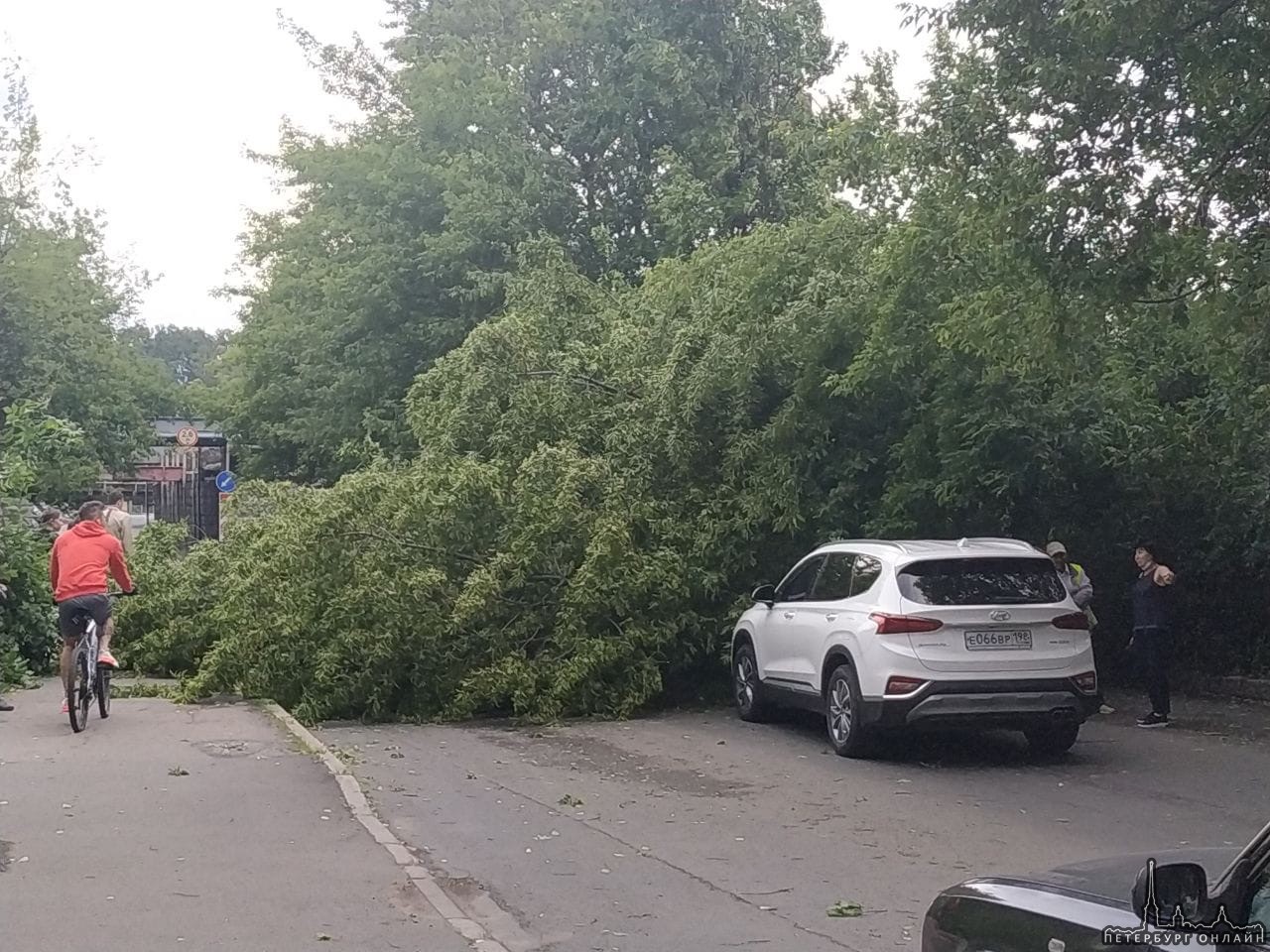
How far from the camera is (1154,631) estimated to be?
14453 millimetres

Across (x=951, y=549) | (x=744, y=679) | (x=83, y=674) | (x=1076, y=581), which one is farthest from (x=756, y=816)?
(x=1076, y=581)

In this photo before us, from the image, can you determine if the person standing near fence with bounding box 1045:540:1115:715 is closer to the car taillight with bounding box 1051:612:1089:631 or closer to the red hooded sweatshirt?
the car taillight with bounding box 1051:612:1089:631

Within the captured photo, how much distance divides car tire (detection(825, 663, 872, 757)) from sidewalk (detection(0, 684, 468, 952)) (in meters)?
→ 4.19

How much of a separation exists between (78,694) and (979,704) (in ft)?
24.4

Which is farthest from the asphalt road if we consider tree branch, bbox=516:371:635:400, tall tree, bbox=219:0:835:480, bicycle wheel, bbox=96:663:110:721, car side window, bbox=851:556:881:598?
tall tree, bbox=219:0:835:480

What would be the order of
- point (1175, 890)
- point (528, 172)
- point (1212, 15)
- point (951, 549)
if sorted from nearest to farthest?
point (1175, 890) < point (1212, 15) < point (951, 549) < point (528, 172)

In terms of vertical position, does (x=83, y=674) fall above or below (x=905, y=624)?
below

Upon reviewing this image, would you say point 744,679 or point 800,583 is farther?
point 744,679

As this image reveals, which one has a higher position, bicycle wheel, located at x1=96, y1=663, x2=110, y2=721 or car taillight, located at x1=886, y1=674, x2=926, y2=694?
car taillight, located at x1=886, y1=674, x2=926, y2=694

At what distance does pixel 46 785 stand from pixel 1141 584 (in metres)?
9.91

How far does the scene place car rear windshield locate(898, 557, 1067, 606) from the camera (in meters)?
12.1

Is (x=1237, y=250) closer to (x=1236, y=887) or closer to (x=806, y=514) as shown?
(x=806, y=514)

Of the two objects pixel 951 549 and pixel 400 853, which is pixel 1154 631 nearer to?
pixel 951 549

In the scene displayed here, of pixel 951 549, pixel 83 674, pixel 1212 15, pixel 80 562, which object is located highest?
pixel 1212 15
